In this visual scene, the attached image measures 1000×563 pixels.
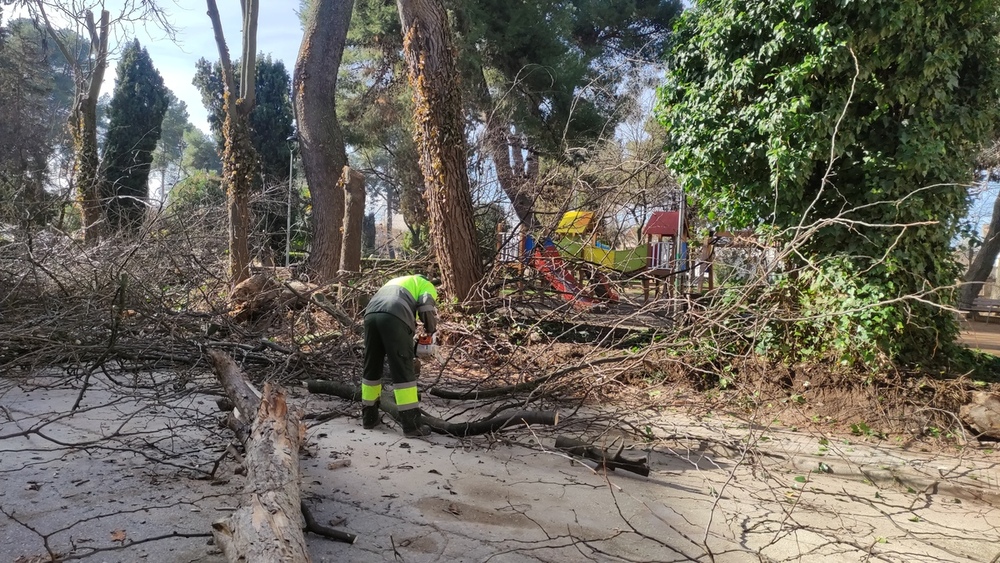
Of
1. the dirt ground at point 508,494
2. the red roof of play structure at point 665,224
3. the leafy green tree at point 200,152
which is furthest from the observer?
the leafy green tree at point 200,152

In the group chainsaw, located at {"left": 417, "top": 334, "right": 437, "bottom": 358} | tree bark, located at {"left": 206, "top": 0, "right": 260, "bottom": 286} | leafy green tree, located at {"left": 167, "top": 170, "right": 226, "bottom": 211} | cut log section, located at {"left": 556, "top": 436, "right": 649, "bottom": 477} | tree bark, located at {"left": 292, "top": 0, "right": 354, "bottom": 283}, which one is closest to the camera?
cut log section, located at {"left": 556, "top": 436, "right": 649, "bottom": 477}

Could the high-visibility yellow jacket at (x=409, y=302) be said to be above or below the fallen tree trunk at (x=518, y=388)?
above

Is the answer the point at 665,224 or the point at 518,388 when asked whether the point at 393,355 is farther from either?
the point at 665,224

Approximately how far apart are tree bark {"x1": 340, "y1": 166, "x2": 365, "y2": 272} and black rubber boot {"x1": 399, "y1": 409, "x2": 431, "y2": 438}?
15.2ft

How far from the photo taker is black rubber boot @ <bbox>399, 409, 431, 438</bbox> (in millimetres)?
4730

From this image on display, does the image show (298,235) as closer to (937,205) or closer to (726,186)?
(726,186)

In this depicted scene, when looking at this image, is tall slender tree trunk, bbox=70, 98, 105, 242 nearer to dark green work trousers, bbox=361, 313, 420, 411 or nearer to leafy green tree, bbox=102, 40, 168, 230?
leafy green tree, bbox=102, 40, 168, 230

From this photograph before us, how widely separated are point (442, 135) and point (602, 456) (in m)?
5.13

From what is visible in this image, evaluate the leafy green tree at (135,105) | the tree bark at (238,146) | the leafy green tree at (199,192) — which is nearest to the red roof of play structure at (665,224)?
the tree bark at (238,146)

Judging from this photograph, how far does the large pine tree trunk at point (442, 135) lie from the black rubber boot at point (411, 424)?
10.4ft

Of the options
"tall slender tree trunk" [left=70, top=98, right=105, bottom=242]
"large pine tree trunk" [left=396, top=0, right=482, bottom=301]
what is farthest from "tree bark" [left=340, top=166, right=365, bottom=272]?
"tall slender tree trunk" [left=70, top=98, right=105, bottom=242]

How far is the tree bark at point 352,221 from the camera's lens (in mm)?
9055

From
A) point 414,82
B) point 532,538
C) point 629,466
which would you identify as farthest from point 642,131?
point 532,538

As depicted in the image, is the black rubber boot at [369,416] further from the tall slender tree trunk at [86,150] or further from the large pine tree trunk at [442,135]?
the tall slender tree trunk at [86,150]
